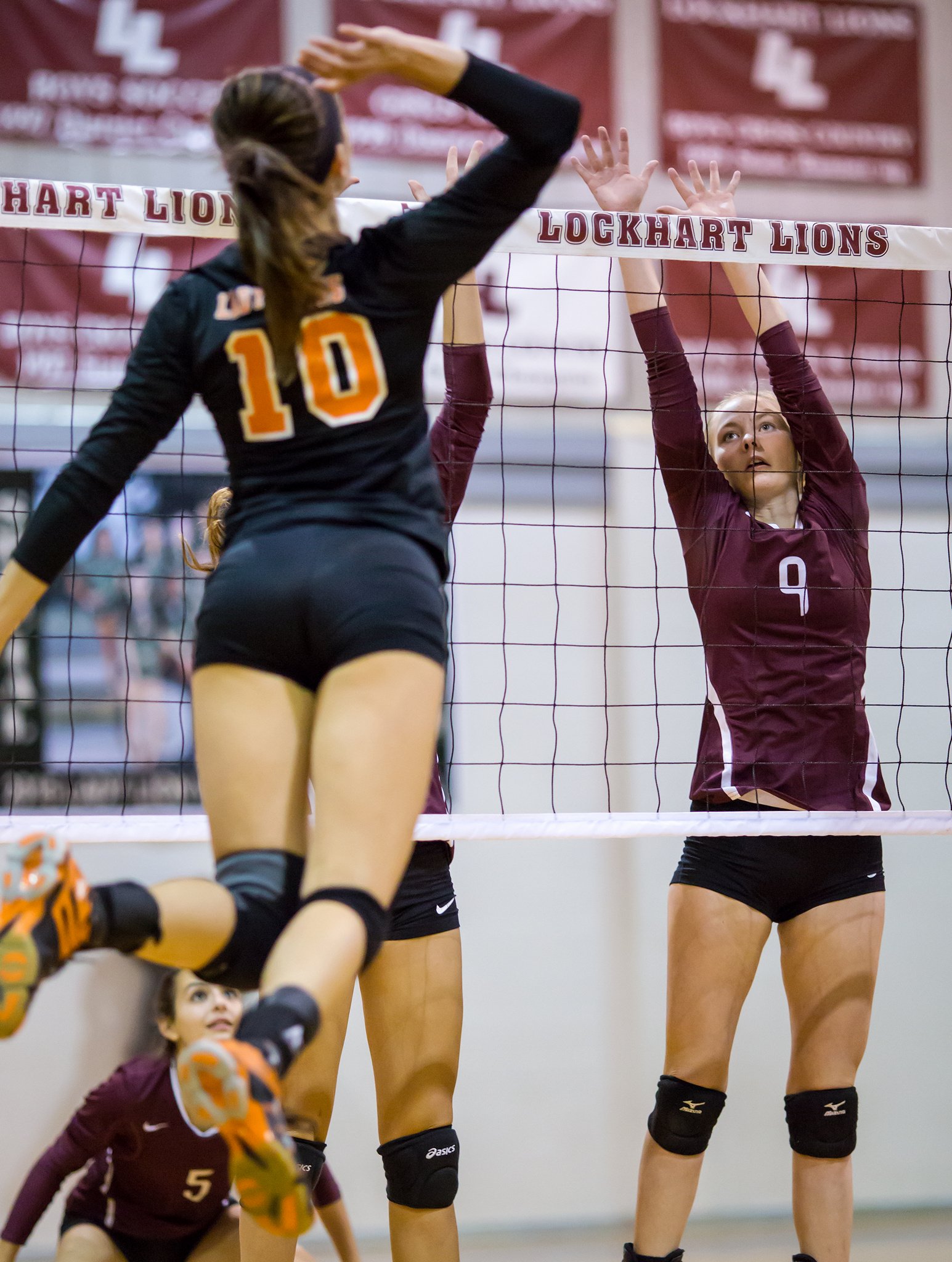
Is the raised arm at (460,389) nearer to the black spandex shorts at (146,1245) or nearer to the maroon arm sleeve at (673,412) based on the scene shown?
the maroon arm sleeve at (673,412)

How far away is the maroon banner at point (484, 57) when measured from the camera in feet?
18.6

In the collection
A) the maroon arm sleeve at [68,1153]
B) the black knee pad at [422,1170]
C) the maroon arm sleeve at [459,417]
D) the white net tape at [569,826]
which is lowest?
the maroon arm sleeve at [68,1153]

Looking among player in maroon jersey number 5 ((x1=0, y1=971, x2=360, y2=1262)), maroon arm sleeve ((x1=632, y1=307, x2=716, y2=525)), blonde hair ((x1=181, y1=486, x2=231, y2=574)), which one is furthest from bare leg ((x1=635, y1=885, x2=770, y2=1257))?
blonde hair ((x1=181, y1=486, x2=231, y2=574))

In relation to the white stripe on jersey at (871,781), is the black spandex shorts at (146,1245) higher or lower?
lower

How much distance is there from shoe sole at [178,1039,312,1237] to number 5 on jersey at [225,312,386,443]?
87 centimetres

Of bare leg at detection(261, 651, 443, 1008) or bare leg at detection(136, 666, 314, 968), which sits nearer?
bare leg at detection(261, 651, 443, 1008)

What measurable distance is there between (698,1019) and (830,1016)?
0.32 metres

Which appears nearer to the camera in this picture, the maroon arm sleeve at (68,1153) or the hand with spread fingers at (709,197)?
the hand with spread fingers at (709,197)

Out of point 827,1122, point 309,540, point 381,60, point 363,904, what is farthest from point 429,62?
point 827,1122

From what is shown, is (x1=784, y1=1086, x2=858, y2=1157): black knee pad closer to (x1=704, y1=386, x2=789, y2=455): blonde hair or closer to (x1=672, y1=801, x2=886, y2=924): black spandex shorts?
(x1=672, y1=801, x2=886, y2=924): black spandex shorts

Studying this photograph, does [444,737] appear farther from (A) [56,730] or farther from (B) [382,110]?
(B) [382,110]

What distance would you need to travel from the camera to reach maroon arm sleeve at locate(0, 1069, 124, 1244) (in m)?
3.74

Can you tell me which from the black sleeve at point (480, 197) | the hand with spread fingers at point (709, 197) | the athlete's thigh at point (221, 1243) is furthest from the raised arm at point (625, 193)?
the athlete's thigh at point (221, 1243)

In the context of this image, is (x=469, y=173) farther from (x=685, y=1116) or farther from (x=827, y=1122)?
(x=827, y=1122)
